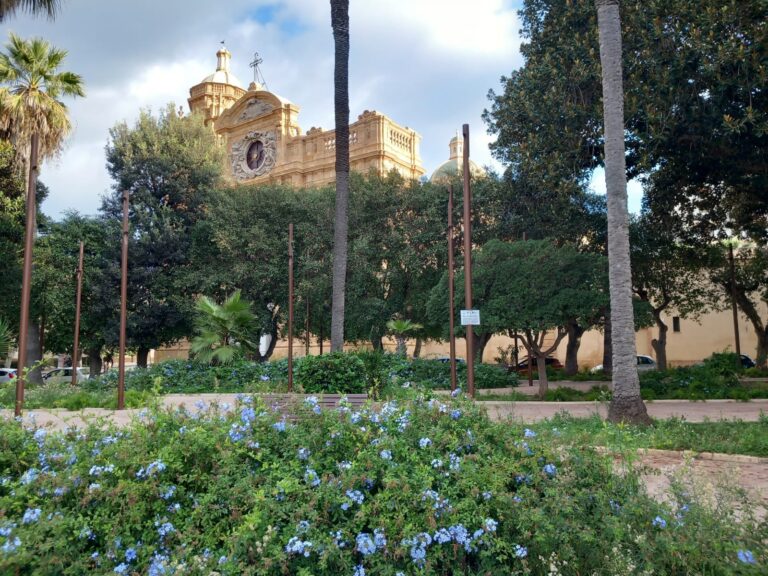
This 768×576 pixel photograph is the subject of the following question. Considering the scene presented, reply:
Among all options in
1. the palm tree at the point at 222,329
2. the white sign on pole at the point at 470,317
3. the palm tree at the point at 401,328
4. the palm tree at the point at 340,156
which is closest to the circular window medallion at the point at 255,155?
the palm tree at the point at 401,328

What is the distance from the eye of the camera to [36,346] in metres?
25.5

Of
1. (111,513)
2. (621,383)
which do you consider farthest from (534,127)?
(111,513)

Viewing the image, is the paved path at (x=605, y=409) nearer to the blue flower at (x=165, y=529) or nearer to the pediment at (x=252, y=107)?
the blue flower at (x=165, y=529)

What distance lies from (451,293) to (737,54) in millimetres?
8102

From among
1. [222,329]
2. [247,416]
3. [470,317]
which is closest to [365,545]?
[247,416]

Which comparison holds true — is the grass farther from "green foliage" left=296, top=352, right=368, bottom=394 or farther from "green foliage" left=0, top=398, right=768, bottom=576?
"green foliage" left=296, top=352, right=368, bottom=394

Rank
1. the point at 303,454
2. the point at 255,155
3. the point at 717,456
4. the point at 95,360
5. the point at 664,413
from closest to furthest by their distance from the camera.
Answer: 1. the point at 303,454
2. the point at 717,456
3. the point at 664,413
4. the point at 95,360
5. the point at 255,155

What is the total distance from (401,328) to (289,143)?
19035 millimetres

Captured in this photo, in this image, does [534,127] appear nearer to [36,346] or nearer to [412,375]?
[412,375]

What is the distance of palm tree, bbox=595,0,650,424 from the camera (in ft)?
33.2

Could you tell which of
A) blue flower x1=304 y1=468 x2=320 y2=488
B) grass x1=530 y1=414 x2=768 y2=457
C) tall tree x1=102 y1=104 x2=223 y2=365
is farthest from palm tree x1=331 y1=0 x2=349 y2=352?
blue flower x1=304 y1=468 x2=320 y2=488

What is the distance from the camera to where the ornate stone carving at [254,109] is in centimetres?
3905

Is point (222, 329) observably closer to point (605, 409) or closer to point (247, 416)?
point (605, 409)

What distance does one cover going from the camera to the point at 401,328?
2334 cm
